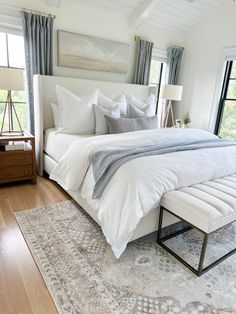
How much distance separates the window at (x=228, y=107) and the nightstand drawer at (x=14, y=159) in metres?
3.65

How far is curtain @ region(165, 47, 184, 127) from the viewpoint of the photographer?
464 cm

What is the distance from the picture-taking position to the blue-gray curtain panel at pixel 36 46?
3.03m

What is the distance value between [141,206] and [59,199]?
1.36 metres

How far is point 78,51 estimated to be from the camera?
11.6ft

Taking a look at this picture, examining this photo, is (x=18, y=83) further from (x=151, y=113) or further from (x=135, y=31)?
(x=135, y=31)

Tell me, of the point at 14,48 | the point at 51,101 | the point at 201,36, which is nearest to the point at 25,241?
the point at 51,101

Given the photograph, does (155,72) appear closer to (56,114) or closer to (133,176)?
(56,114)

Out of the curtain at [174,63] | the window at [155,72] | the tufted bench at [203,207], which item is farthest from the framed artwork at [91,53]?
the tufted bench at [203,207]

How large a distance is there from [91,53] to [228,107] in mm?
2795

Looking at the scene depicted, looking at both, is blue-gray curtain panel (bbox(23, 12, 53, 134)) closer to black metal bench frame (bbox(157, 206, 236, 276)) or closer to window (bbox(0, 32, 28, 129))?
window (bbox(0, 32, 28, 129))

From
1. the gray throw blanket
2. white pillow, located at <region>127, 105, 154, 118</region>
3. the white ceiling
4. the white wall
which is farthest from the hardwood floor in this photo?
the white wall

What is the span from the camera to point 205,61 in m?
4.53

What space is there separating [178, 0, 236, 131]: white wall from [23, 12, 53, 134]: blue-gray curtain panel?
9.71ft

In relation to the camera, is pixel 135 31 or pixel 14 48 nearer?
pixel 14 48
